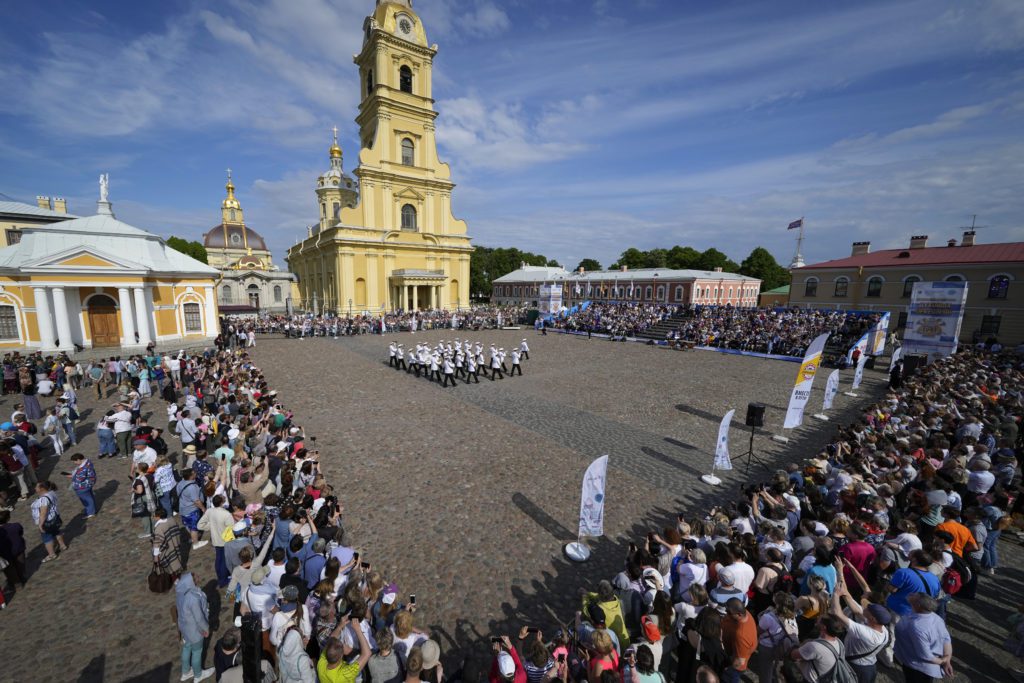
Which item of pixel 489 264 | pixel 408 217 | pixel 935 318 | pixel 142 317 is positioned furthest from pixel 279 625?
pixel 489 264

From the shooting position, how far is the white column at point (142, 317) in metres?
22.7

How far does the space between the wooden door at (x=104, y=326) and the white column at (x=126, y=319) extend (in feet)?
1.65

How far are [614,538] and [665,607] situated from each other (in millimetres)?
2807

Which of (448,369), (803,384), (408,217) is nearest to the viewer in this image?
(803,384)

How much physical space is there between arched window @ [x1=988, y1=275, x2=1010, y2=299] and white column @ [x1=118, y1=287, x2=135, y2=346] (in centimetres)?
5556

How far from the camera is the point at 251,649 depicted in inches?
146

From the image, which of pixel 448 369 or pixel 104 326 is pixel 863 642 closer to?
pixel 448 369

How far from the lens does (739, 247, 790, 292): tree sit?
235 ft

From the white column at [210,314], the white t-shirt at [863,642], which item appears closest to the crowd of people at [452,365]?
the white t-shirt at [863,642]

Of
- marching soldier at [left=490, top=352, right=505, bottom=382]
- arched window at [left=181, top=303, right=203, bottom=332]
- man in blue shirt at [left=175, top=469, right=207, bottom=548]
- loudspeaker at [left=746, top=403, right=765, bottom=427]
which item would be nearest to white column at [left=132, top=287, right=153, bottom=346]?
arched window at [left=181, top=303, right=203, bottom=332]

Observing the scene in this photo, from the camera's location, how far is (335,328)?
3231cm

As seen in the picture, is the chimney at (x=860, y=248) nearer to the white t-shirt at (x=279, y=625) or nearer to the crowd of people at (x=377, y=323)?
the crowd of people at (x=377, y=323)

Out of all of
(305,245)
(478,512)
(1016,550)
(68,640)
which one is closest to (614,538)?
(478,512)

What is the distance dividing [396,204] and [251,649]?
1657 inches
